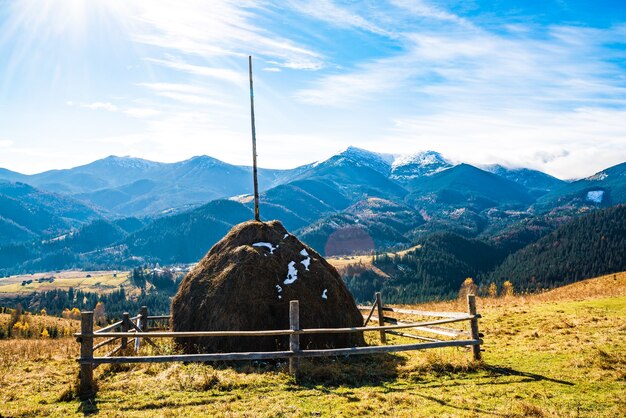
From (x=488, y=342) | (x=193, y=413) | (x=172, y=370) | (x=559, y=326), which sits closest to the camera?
(x=193, y=413)

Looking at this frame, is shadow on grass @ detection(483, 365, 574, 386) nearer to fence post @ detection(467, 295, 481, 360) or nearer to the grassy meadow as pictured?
the grassy meadow

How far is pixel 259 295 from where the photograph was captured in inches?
645

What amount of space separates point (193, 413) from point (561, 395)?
919 cm

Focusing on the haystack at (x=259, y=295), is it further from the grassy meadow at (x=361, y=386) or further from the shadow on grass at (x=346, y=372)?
the shadow on grass at (x=346, y=372)

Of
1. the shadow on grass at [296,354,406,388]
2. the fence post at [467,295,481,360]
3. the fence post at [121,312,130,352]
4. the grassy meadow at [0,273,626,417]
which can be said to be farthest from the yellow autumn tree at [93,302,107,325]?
the fence post at [467,295,481,360]

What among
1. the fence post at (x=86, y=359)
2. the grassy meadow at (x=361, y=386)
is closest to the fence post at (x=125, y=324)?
the grassy meadow at (x=361, y=386)

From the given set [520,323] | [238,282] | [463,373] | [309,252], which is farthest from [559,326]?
[238,282]

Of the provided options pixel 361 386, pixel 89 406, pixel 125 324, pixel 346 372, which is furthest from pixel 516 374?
pixel 125 324

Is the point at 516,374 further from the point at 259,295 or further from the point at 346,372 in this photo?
the point at 259,295

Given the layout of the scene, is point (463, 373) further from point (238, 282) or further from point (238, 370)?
point (238, 282)

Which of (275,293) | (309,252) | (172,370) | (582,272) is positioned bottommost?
(582,272)

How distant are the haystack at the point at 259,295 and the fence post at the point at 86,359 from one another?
420cm

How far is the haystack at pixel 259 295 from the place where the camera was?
52.1ft

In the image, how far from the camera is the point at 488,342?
18.6 meters
